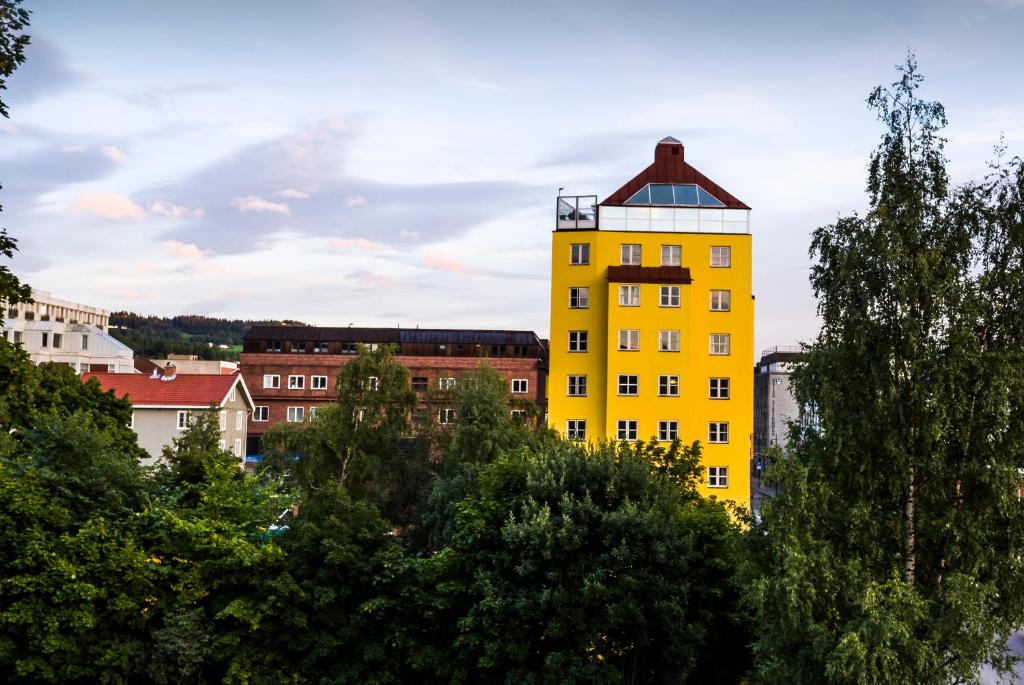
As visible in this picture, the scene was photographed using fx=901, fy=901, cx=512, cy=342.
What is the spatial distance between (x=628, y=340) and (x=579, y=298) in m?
4.13

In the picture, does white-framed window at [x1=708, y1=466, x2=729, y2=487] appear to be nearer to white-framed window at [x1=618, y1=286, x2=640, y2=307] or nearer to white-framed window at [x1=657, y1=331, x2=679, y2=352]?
white-framed window at [x1=657, y1=331, x2=679, y2=352]

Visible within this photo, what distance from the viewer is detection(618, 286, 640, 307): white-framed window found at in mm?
53375

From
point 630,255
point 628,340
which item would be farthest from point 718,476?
point 630,255

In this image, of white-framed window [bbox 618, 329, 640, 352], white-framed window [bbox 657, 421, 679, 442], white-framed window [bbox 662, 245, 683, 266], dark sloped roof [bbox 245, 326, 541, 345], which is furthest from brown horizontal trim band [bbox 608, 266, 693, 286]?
dark sloped roof [bbox 245, 326, 541, 345]

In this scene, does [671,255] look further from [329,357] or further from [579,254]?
[329,357]

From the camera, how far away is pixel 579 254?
181 feet

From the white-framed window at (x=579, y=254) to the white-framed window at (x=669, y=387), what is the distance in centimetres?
853

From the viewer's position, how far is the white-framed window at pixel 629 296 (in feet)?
175

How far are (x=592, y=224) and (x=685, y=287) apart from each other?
7.01 metres

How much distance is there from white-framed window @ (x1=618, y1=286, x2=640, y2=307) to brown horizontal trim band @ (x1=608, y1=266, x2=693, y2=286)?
420 millimetres

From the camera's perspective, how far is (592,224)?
55562 millimetres

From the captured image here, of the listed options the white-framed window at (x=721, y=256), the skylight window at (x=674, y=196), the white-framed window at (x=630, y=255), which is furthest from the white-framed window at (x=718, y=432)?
the skylight window at (x=674, y=196)

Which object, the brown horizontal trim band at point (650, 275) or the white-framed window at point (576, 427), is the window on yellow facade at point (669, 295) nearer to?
the brown horizontal trim band at point (650, 275)

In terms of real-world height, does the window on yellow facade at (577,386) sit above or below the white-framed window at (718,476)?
above
